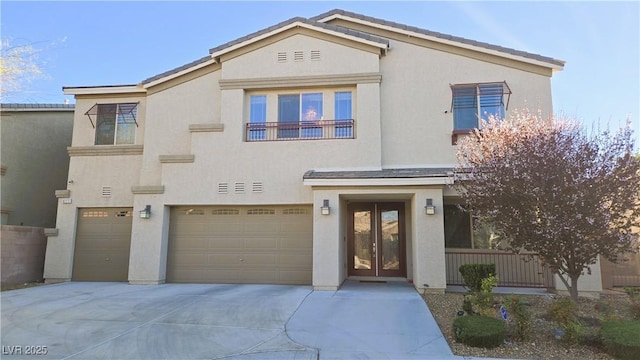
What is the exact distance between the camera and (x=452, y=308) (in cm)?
927

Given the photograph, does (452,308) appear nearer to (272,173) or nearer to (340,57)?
(272,173)

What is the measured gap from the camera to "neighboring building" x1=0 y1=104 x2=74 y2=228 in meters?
15.3

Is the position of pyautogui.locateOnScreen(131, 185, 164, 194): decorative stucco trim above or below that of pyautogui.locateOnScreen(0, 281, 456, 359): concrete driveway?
above

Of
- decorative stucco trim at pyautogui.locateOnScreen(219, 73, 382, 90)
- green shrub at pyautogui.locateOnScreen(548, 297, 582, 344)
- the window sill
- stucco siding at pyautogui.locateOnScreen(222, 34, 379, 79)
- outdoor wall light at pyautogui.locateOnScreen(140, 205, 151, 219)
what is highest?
stucco siding at pyautogui.locateOnScreen(222, 34, 379, 79)

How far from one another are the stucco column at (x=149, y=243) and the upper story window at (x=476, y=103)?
9.59 meters

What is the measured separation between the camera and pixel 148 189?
13422mm

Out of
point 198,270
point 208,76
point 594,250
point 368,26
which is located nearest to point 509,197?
point 594,250

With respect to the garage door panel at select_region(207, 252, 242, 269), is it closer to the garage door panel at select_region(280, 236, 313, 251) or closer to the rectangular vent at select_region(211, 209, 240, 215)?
the rectangular vent at select_region(211, 209, 240, 215)

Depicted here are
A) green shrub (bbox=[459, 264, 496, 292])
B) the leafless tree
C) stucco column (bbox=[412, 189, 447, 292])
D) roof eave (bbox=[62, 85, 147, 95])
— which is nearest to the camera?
the leafless tree

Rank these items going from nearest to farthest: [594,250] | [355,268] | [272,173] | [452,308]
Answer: [594,250] < [452,308] < [272,173] < [355,268]

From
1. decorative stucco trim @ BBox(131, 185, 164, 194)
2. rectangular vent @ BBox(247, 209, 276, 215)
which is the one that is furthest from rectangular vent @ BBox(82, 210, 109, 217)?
rectangular vent @ BBox(247, 209, 276, 215)

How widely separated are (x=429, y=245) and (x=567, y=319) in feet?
14.6

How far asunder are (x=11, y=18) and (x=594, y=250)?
1328cm

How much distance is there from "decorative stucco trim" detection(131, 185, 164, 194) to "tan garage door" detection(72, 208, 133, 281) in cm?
115
